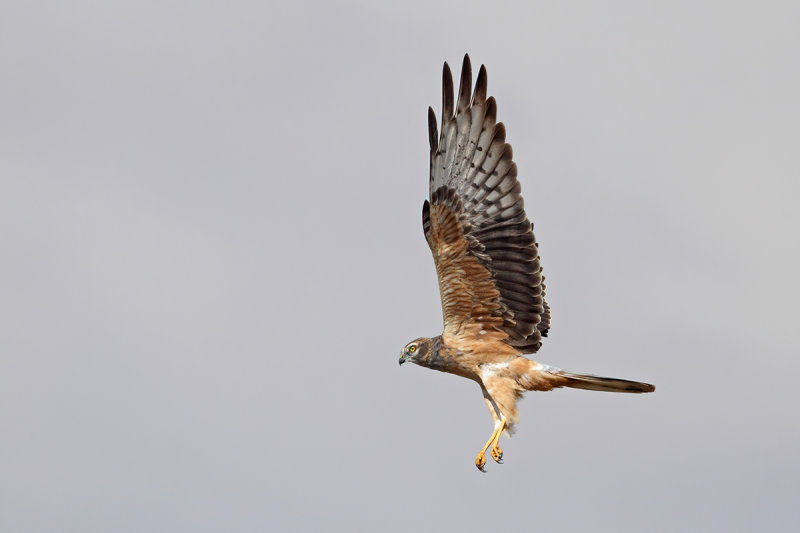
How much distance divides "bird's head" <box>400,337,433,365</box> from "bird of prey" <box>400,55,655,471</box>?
0.39 m

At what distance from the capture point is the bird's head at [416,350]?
12.5 metres

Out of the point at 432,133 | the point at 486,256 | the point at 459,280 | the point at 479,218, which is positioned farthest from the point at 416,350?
the point at 432,133

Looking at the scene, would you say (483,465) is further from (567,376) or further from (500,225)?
(500,225)

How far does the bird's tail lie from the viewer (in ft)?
37.1

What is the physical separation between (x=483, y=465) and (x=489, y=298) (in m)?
2.06

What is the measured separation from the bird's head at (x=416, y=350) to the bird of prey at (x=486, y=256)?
390 mm

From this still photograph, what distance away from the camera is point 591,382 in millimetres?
11539

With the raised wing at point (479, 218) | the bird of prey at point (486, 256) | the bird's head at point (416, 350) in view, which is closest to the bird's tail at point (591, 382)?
the bird of prey at point (486, 256)

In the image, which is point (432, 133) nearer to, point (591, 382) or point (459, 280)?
point (459, 280)

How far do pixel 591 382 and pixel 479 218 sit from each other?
7.92 ft

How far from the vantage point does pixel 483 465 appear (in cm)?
1154

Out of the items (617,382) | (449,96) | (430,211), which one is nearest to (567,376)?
(617,382)

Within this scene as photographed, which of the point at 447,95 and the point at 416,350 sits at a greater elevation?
the point at 447,95

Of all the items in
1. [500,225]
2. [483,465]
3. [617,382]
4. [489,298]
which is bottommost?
[483,465]
